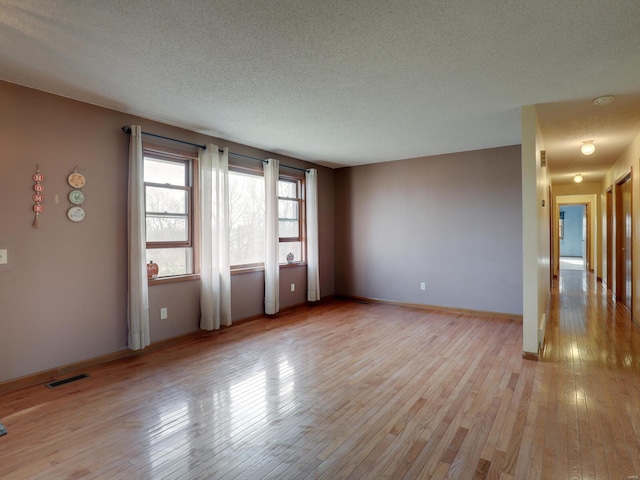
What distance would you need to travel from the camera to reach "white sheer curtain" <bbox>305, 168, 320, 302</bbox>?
617cm

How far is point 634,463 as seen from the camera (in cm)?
193

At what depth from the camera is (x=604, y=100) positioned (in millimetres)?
3352

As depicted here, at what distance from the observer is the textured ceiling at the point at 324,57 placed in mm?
2039

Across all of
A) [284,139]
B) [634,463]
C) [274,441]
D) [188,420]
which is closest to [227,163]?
[284,139]

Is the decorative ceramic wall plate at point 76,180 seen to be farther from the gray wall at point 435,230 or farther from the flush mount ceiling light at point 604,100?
the flush mount ceiling light at point 604,100

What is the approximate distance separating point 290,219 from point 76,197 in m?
3.28

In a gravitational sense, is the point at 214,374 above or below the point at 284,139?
below

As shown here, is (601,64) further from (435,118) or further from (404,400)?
(404,400)

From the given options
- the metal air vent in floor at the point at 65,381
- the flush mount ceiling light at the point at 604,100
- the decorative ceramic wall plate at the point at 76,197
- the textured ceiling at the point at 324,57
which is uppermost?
the textured ceiling at the point at 324,57

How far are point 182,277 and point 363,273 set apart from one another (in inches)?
135

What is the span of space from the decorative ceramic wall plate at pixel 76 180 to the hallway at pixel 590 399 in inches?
162

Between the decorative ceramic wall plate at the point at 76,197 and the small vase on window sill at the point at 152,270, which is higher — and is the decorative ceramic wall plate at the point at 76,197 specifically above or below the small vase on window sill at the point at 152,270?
above

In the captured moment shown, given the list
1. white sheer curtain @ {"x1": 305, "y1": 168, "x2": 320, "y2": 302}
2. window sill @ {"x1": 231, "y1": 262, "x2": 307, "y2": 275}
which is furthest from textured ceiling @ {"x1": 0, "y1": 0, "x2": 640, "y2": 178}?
white sheer curtain @ {"x1": 305, "y1": 168, "x2": 320, "y2": 302}

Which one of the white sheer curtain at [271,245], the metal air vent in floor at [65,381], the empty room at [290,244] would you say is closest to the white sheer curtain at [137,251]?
the empty room at [290,244]
